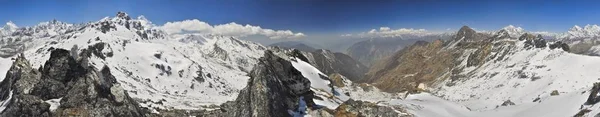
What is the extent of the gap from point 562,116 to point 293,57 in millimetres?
36985

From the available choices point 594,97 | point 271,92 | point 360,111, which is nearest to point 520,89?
point 594,97

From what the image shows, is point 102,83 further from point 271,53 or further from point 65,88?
point 271,53

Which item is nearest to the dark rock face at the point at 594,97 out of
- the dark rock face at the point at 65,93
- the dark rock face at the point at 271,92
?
the dark rock face at the point at 271,92

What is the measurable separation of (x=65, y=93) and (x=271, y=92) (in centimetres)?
2259

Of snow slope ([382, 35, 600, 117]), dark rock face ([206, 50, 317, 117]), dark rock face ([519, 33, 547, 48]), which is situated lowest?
snow slope ([382, 35, 600, 117])

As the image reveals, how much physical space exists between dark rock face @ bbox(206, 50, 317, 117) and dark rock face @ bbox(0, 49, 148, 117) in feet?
44.1

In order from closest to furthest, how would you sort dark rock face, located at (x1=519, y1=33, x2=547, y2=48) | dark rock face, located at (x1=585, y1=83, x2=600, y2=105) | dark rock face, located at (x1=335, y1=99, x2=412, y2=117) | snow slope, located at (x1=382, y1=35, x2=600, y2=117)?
dark rock face, located at (x1=335, y1=99, x2=412, y2=117)
dark rock face, located at (x1=585, y1=83, x2=600, y2=105)
snow slope, located at (x1=382, y1=35, x2=600, y2=117)
dark rock face, located at (x1=519, y1=33, x2=547, y2=48)

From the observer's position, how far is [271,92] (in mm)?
37031

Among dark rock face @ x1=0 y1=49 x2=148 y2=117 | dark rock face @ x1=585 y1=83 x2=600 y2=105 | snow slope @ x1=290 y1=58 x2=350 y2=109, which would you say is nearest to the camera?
dark rock face @ x1=0 y1=49 x2=148 y2=117

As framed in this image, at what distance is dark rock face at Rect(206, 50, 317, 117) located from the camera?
1415 inches

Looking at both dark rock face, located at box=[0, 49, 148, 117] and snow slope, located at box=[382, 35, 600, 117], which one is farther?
snow slope, located at box=[382, 35, 600, 117]

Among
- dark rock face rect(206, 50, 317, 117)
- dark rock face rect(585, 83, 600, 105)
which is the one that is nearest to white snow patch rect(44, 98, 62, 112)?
dark rock face rect(206, 50, 317, 117)

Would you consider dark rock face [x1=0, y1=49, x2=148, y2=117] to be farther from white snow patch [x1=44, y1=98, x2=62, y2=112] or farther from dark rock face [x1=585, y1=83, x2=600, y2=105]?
dark rock face [x1=585, y1=83, x2=600, y2=105]

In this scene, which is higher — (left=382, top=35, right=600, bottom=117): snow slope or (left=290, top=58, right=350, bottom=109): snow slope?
(left=290, top=58, right=350, bottom=109): snow slope
